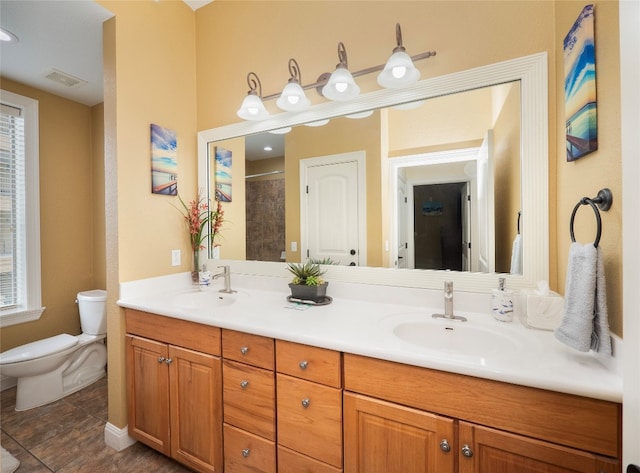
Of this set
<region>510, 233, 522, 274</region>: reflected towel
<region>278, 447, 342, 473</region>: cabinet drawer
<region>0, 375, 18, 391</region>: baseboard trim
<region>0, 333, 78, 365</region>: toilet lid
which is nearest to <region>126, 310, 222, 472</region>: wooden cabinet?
<region>278, 447, 342, 473</region>: cabinet drawer

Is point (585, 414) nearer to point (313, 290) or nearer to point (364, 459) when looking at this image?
point (364, 459)

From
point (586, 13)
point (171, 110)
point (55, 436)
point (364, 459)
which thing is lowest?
point (55, 436)

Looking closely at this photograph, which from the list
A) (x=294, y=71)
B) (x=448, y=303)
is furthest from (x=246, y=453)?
(x=294, y=71)

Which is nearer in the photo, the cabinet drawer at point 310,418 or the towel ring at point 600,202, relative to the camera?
the towel ring at point 600,202

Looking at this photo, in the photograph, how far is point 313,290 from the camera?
1498 millimetres

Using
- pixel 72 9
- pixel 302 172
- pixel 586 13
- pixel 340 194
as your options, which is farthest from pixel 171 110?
pixel 586 13

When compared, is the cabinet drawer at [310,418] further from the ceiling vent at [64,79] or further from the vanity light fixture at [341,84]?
the ceiling vent at [64,79]

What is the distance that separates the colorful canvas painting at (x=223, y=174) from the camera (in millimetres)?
2075

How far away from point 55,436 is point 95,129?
8.66ft

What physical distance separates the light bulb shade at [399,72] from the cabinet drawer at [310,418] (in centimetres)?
138

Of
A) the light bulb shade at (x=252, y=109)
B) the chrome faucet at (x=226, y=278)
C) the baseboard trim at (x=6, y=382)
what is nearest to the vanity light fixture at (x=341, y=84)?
the light bulb shade at (x=252, y=109)

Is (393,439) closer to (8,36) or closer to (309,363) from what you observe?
(309,363)

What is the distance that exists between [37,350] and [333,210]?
2339mm

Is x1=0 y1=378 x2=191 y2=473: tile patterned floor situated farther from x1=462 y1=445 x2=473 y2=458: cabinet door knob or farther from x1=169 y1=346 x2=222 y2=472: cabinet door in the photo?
x1=462 y1=445 x2=473 y2=458: cabinet door knob
